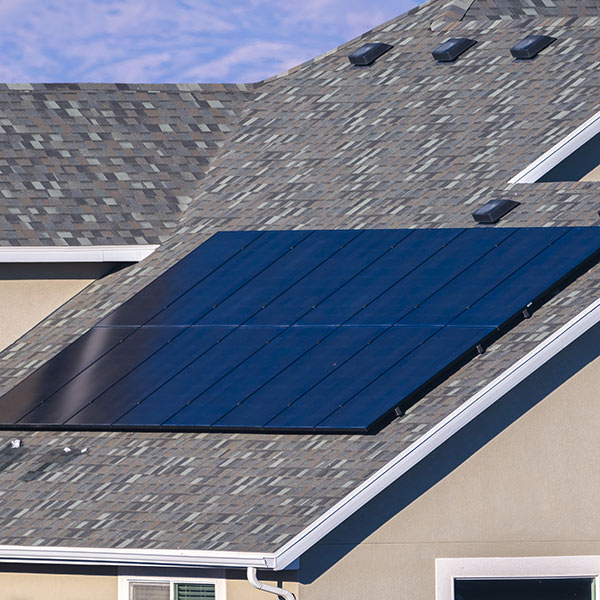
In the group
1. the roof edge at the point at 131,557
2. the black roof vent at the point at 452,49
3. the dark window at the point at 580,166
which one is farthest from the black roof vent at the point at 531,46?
the roof edge at the point at 131,557

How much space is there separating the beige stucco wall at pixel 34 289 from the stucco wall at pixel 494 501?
7.85 m

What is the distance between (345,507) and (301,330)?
3.75 meters

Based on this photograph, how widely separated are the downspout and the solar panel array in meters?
2.06

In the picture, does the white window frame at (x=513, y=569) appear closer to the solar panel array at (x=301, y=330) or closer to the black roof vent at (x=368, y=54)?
the solar panel array at (x=301, y=330)

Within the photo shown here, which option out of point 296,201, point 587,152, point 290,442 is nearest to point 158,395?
point 290,442

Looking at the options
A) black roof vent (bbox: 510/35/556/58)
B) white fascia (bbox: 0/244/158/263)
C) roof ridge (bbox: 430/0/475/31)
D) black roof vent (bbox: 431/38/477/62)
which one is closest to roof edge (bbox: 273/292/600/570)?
white fascia (bbox: 0/244/158/263)

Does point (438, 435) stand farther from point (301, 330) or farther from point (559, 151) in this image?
point (559, 151)

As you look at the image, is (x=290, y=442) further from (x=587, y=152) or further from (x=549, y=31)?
(x=549, y=31)

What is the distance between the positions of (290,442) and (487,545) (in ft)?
8.49

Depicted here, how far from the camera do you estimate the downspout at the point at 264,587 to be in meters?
15.9

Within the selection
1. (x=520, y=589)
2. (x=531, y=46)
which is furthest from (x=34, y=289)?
(x=520, y=589)

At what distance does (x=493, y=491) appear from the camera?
17266 mm

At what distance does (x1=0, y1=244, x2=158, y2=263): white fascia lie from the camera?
22531 millimetres

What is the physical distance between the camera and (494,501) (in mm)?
17266
